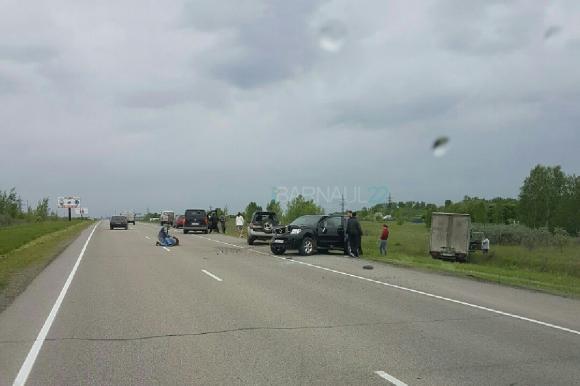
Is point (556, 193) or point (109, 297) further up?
point (556, 193)

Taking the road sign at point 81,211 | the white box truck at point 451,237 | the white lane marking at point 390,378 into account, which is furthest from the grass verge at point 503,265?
the road sign at point 81,211

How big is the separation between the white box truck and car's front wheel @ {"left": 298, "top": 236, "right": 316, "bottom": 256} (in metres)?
11.2

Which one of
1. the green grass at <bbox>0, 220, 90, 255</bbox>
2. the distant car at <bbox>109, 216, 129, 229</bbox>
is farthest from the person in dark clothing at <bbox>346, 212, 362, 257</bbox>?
the distant car at <bbox>109, 216, 129, 229</bbox>

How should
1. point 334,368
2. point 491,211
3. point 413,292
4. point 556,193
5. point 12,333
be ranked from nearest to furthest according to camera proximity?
point 334,368, point 12,333, point 413,292, point 556,193, point 491,211

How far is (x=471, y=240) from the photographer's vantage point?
34.1m

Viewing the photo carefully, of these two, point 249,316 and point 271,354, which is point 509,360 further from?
point 249,316

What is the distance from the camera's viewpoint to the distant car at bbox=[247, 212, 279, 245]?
1209 inches

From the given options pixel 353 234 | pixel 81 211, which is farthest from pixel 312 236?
pixel 81 211

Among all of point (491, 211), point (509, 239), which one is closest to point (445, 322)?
point (509, 239)

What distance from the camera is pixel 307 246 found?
78.0 ft

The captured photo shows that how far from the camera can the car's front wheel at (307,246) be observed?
23.6 m

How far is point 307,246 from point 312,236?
1.71 feet

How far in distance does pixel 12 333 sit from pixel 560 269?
2411 cm

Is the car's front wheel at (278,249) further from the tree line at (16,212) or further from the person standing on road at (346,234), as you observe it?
the tree line at (16,212)
